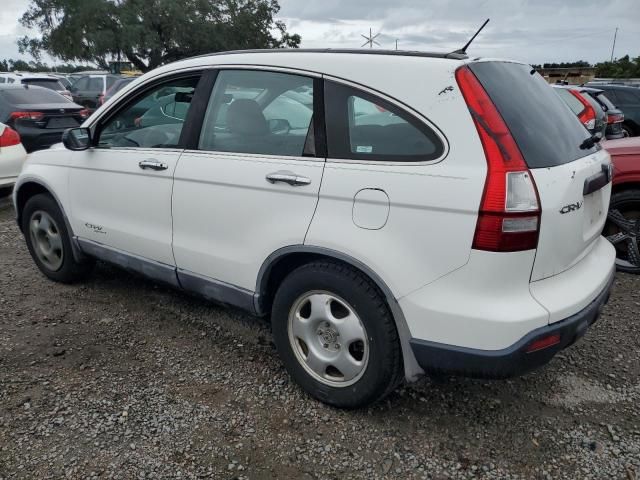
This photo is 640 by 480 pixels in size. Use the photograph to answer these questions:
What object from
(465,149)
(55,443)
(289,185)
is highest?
(465,149)

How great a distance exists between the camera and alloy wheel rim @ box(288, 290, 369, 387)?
99.3 inches

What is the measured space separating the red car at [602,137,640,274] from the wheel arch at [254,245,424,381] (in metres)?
2.98

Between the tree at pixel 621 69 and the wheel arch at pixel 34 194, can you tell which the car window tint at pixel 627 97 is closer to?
the wheel arch at pixel 34 194

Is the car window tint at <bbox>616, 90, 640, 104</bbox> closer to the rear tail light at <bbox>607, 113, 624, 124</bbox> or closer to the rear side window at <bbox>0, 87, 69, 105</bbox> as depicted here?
the rear tail light at <bbox>607, 113, 624, 124</bbox>

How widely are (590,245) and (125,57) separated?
149ft

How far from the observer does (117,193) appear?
3.50 meters

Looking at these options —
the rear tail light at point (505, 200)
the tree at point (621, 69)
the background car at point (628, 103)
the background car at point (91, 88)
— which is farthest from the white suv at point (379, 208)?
the tree at point (621, 69)

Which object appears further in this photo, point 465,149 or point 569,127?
point 569,127

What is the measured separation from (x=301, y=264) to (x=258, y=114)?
0.87 metres

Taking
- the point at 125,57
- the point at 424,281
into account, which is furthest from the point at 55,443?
the point at 125,57

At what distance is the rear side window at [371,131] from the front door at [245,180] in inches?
5.0

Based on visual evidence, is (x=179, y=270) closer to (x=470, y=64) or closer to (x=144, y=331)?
(x=144, y=331)

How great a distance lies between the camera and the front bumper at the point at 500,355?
216 centimetres

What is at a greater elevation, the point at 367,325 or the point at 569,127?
the point at 569,127
